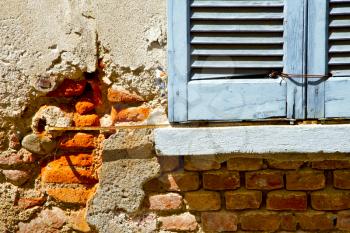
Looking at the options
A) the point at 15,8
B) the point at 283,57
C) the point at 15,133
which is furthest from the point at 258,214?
the point at 15,8

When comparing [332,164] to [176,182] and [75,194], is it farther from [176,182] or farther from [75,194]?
[75,194]

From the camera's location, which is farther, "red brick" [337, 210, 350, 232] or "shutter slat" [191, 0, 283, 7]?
"red brick" [337, 210, 350, 232]

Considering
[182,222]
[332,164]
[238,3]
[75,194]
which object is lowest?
[182,222]

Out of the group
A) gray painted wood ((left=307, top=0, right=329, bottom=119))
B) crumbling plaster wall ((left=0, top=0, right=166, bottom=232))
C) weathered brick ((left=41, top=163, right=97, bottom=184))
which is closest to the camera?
gray painted wood ((left=307, top=0, right=329, bottom=119))

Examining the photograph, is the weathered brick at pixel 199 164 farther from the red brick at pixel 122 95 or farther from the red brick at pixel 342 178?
the red brick at pixel 342 178

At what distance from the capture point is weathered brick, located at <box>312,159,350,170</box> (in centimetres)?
246

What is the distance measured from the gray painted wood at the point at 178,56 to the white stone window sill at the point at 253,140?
3.2 inches

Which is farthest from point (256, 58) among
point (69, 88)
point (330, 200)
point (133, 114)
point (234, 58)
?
point (69, 88)

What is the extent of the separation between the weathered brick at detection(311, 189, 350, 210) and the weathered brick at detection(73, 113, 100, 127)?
0.91m

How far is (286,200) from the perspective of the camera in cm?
249

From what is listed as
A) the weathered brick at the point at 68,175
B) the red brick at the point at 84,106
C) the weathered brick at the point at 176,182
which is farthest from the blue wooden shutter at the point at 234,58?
the weathered brick at the point at 68,175

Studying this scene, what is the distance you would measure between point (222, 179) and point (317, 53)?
0.62m

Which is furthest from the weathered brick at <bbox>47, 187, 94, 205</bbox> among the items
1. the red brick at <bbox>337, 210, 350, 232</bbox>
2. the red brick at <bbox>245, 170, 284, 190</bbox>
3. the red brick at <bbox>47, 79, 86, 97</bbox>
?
the red brick at <bbox>337, 210, 350, 232</bbox>

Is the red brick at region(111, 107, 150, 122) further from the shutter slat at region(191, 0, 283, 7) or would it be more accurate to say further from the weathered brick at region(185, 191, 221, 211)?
the shutter slat at region(191, 0, 283, 7)
